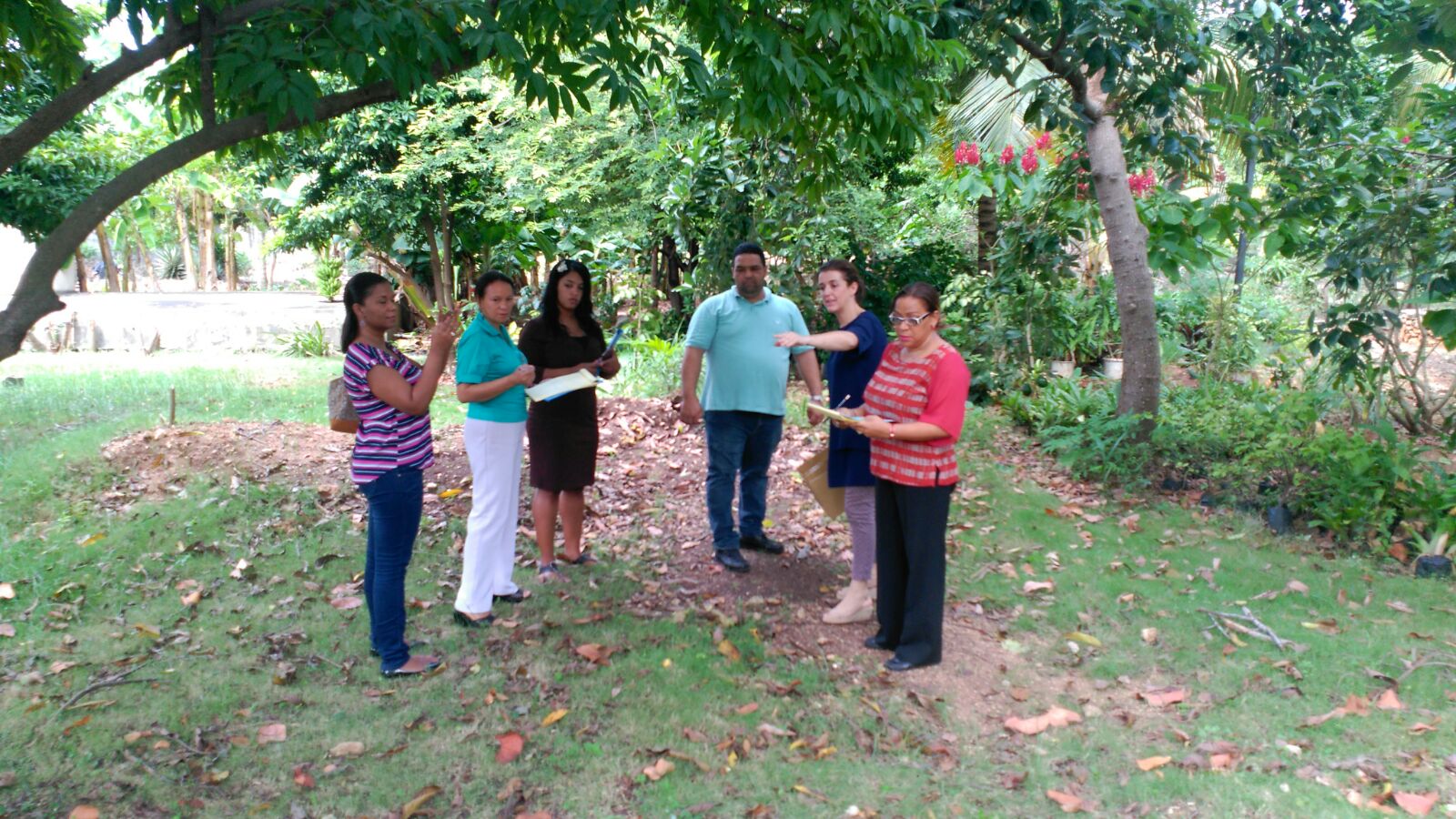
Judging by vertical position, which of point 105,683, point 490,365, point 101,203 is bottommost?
point 105,683

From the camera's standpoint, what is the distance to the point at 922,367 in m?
4.23

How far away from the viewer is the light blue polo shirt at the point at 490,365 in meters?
4.55

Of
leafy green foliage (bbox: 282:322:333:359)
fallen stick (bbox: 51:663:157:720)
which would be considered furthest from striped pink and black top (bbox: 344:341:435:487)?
leafy green foliage (bbox: 282:322:333:359)

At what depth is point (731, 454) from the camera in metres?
5.48

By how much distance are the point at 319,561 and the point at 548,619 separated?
1.72 meters

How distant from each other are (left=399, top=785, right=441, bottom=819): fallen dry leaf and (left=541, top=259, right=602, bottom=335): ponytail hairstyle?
8.00ft

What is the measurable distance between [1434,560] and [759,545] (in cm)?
410

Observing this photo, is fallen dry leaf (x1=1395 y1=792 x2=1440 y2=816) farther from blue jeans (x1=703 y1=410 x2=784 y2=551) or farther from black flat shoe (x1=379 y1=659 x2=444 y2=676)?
black flat shoe (x1=379 y1=659 x2=444 y2=676)

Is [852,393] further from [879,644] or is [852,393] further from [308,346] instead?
[308,346]

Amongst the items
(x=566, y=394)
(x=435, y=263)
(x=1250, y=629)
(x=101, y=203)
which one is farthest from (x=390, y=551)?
(x=435, y=263)

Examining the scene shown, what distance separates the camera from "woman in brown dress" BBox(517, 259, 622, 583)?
5160 millimetres

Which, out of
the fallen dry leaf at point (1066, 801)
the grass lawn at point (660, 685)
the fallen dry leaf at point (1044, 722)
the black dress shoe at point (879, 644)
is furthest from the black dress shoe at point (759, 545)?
the fallen dry leaf at point (1066, 801)

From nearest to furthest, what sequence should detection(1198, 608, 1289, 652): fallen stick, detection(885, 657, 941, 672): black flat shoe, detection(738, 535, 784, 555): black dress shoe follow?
detection(885, 657, 941, 672): black flat shoe → detection(1198, 608, 1289, 652): fallen stick → detection(738, 535, 784, 555): black dress shoe

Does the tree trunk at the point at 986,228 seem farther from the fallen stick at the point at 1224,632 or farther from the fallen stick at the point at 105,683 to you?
the fallen stick at the point at 105,683
